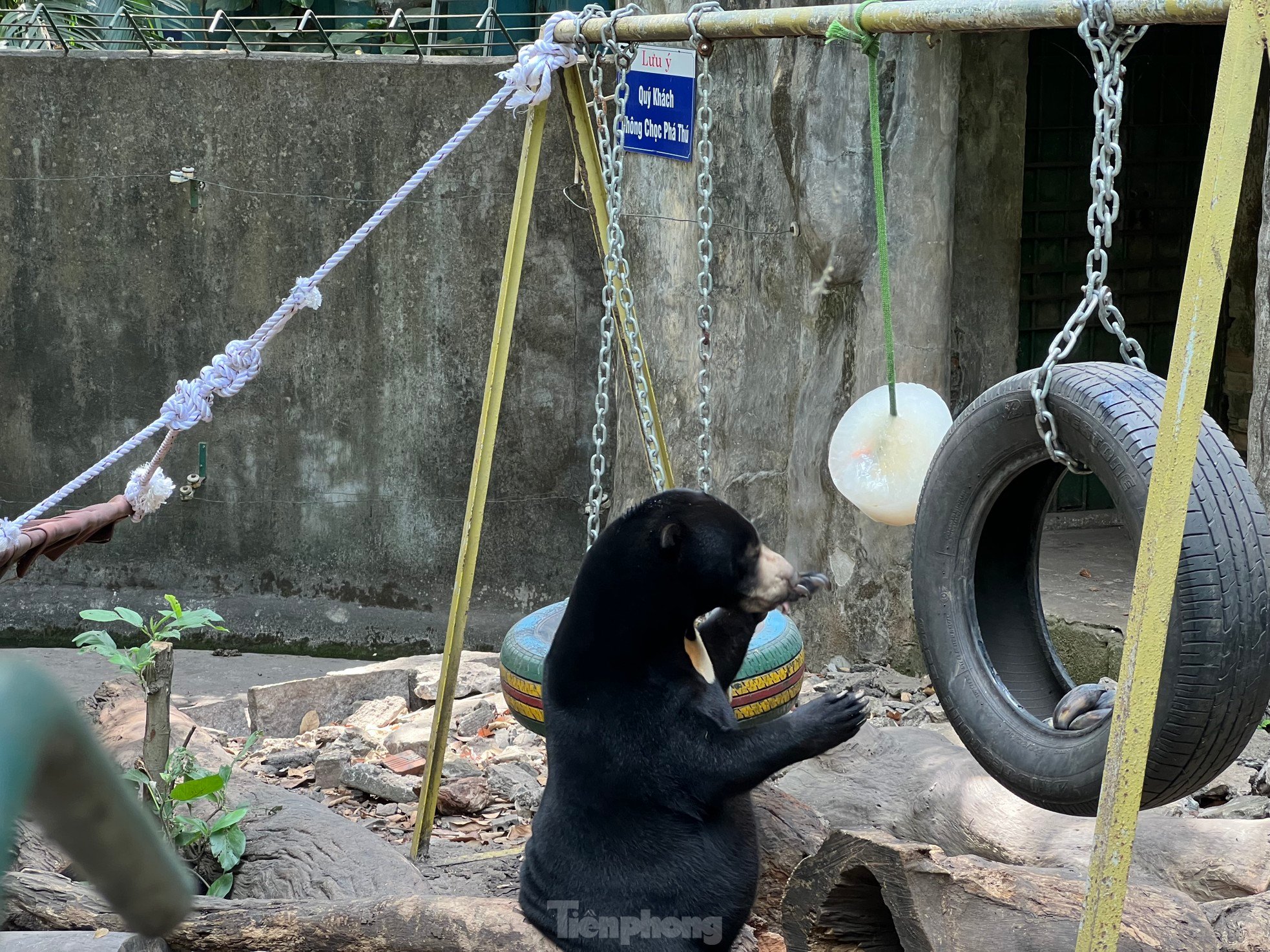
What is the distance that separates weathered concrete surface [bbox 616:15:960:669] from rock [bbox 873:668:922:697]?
0.32 ft

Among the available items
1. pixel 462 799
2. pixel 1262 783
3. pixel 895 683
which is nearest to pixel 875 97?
pixel 1262 783

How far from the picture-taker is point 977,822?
4074 millimetres

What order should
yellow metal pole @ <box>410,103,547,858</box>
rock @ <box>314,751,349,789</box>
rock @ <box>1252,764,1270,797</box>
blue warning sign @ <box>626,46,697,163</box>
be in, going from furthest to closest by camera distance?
blue warning sign @ <box>626,46,697,163</box> → rock @ <box>314,751,349,789</box> → rock @ <box>1252,764,1270,797</box> → yellow metal pole @ <box>410,103,547,858</box>

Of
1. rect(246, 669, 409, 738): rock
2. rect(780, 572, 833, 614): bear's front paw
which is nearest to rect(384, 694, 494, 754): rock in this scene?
rect(246, 669, 409, 738): rock

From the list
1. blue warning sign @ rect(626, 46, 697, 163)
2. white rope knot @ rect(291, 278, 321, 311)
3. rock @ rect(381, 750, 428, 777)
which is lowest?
rock @ rect(381, 750, 428, 777)

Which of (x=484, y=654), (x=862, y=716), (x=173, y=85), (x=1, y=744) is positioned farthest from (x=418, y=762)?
(x=1, y=744)

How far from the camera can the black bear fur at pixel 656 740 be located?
9.02 ft

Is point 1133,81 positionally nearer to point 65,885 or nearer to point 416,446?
point 416,446

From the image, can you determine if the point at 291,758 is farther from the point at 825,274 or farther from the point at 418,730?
the point at 825,274

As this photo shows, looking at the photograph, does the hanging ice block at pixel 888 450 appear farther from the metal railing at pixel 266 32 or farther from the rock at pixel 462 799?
the metal railing at pixel 266 32

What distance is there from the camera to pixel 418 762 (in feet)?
17.2

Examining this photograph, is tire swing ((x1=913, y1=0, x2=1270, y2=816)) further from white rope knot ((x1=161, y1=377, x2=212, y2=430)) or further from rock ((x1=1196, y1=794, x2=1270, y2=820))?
white rope knot ((x1=161, y1=377, x2=212, y2=430))

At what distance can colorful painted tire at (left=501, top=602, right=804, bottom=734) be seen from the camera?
3523 millimetres

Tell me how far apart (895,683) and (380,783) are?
2540mm
